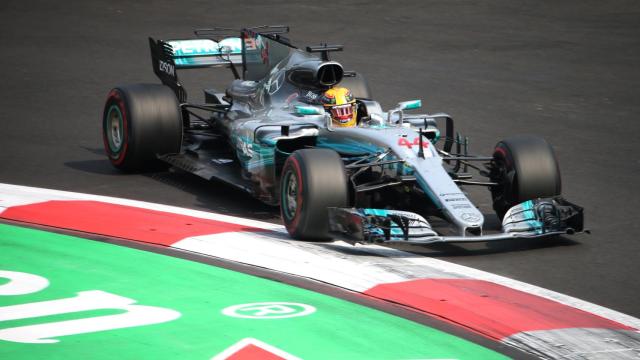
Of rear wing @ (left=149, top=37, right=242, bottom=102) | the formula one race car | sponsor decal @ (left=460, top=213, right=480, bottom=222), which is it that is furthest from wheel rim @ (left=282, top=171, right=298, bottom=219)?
rear wing @ (left=149, top=37, right=242, bottom=102)

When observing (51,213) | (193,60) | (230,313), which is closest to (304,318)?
(230,313)

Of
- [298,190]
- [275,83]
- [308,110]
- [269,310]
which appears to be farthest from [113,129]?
[269,310]

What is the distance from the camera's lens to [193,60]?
12219 millimetres

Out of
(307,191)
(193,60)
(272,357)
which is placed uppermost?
(193,60)

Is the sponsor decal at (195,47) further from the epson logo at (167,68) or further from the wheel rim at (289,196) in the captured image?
the wheel rim at (289,196)

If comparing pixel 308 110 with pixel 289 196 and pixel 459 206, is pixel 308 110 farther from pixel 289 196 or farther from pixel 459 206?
pixel 459 206

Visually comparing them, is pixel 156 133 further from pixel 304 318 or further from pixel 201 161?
pixel 304 318

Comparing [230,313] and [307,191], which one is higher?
[307,191]

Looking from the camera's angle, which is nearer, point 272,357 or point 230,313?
point 272,357

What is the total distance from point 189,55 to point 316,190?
4076 millimetres

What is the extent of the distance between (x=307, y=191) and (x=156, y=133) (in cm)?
287

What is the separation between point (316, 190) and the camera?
859 centimetres

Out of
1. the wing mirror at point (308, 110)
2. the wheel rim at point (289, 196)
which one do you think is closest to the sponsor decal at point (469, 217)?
the wheel rim at point (289, 196)

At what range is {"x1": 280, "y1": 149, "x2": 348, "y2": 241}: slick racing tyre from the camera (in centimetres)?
861
